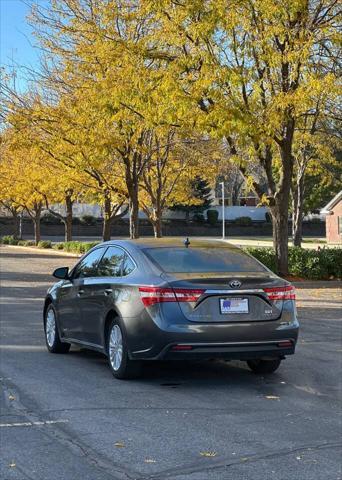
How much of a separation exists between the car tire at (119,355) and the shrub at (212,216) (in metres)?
72.7

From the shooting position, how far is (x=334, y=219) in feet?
200

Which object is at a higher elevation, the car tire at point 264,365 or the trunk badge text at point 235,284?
the trunk badge text at point 235,284

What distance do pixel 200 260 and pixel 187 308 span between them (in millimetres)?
881

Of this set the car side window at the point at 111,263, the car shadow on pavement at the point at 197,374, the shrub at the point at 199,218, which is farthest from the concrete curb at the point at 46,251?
the shrub at the point at 199,218

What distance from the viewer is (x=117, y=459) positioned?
507 cm

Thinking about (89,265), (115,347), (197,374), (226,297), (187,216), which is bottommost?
(197,374)

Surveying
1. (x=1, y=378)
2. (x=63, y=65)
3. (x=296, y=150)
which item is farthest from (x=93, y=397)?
(x=296, y=150)

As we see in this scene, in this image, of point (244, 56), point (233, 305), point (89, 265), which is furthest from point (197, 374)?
point (244, 56)

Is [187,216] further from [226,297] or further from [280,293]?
[226,297]

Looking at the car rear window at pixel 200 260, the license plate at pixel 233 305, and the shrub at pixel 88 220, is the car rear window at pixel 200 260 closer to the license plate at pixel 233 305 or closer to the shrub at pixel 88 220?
the license plate at pixel 233 305

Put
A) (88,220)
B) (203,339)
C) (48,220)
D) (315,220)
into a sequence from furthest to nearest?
1. (315,220)
2. (88,220)
3. (48,220)
4. (203,339)

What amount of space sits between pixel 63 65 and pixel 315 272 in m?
10.4

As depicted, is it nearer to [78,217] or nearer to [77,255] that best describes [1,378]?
[77,255]

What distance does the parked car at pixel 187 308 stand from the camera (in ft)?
23.6
